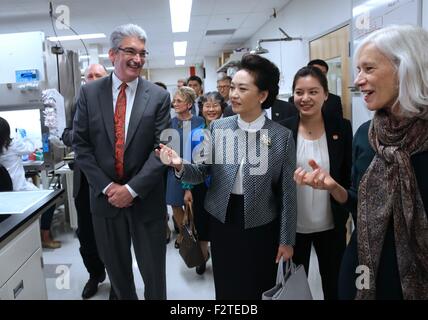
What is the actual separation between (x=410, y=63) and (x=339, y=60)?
127 inches

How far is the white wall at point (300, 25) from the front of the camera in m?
3.93

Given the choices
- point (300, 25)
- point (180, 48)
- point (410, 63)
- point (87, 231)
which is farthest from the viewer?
point (180, 48)

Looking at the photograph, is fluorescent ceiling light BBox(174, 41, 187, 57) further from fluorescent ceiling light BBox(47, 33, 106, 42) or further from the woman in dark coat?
the woman in dark coat

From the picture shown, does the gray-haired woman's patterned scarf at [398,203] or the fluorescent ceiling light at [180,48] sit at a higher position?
the fluorescent ceiling light at [180,48]

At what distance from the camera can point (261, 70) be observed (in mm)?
1472

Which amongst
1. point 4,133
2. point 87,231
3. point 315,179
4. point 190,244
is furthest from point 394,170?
point 4,133

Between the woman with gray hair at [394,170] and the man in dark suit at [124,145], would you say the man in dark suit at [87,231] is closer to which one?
the man in dark suit at [124,145]

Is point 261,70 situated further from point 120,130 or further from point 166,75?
point 166,75

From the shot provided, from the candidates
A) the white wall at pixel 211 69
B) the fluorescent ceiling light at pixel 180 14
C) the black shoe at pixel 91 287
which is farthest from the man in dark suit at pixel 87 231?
the white wall at pixel 211 69

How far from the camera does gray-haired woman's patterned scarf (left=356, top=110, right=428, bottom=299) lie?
955 mm

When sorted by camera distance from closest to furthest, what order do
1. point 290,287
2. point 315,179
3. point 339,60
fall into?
1. point 315,179
2. point 290,287
3. point 339,60

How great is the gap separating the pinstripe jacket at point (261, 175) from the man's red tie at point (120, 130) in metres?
0.40

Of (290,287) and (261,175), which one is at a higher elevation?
(261,175)

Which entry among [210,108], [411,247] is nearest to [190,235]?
[210,108]
